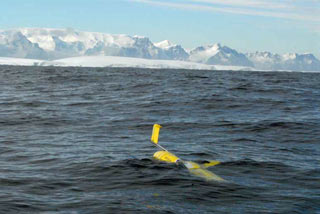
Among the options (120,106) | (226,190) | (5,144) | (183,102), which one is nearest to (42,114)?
(120,106)

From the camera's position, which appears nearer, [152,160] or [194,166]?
[194,166]

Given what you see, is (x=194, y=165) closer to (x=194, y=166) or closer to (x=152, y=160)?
(x=194, y=166)

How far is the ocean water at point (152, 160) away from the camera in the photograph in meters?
9.77

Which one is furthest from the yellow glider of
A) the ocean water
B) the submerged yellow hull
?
the ocean water

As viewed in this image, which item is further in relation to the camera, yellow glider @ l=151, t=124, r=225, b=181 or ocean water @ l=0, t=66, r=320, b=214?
yellow glider @ l=151, t=124, r=225, b=181

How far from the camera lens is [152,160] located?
1425cm

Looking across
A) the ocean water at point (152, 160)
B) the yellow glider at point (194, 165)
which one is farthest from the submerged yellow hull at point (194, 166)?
the ocean water at point (152, 160)

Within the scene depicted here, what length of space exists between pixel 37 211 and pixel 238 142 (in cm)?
1033

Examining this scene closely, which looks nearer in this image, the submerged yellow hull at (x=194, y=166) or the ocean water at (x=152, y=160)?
the ocean water at (x=152, y=160)

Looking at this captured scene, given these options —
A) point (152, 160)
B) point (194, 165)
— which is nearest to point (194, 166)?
point (194, 165)

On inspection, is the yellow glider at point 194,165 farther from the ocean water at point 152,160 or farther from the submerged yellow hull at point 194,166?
the ocean water at point 152,160

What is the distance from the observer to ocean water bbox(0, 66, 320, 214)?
977cm

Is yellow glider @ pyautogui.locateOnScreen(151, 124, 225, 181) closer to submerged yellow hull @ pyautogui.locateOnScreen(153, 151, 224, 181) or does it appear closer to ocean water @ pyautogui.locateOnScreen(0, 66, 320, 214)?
submerged yellow hull @ pyautogui.locateOnScreen(153, 151, 224, 181)

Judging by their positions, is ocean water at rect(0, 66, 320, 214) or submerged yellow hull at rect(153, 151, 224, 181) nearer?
ocean water at rect(0, 66, 320, 214)
